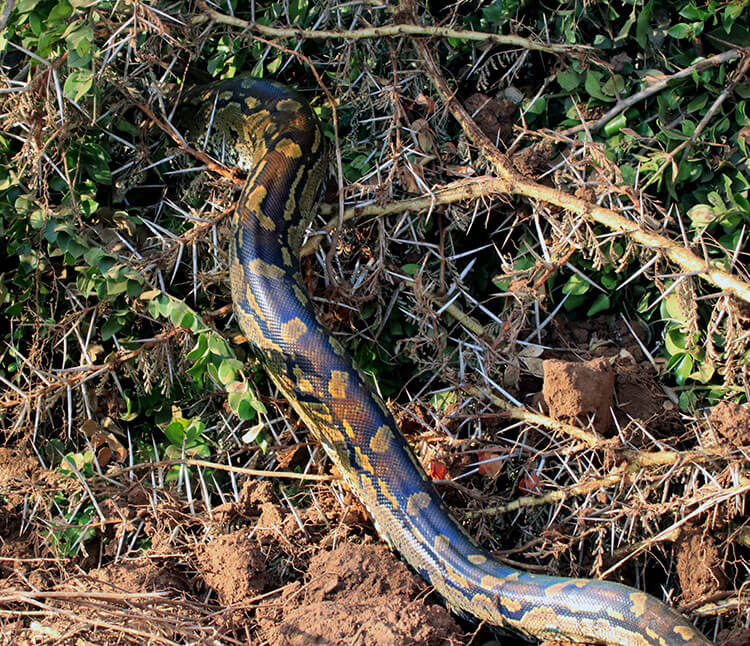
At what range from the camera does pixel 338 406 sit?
4664mm

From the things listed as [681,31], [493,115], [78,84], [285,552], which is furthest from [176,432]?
[681,31]

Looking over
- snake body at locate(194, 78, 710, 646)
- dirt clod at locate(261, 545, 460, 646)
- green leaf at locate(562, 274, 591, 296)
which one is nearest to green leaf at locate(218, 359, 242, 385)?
snake body at locate(194, 78, 710, 646)

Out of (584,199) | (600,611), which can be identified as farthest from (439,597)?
(584,199)

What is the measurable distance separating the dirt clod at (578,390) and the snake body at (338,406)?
0.88m

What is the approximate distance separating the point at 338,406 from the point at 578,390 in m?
1.40

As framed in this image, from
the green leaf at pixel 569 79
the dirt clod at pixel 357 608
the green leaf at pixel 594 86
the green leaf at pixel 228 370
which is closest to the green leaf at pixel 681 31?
the green leaf at pixel 594 86

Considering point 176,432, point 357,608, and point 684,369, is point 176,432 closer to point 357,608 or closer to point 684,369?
point 357,608

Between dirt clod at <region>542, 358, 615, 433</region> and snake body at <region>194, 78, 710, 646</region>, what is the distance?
0.88 meters

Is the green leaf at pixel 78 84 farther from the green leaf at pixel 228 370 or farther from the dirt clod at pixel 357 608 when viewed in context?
the dirt clod at pixel 357 608

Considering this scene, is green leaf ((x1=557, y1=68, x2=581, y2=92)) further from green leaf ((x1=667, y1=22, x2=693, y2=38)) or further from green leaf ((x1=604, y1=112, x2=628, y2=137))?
green leaf ((x1=667, y1=22, x2=693, y2=38))

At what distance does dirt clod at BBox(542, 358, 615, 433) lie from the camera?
4.36m

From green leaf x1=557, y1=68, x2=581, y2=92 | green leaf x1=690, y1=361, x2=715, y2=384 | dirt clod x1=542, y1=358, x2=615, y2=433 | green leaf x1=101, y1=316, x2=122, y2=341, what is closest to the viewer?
dirt clod x1=542, y1=358, x2=615, y2=433

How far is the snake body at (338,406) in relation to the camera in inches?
154

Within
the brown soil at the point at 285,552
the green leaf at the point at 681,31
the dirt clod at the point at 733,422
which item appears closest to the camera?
the brown soil at the point at 285,552
